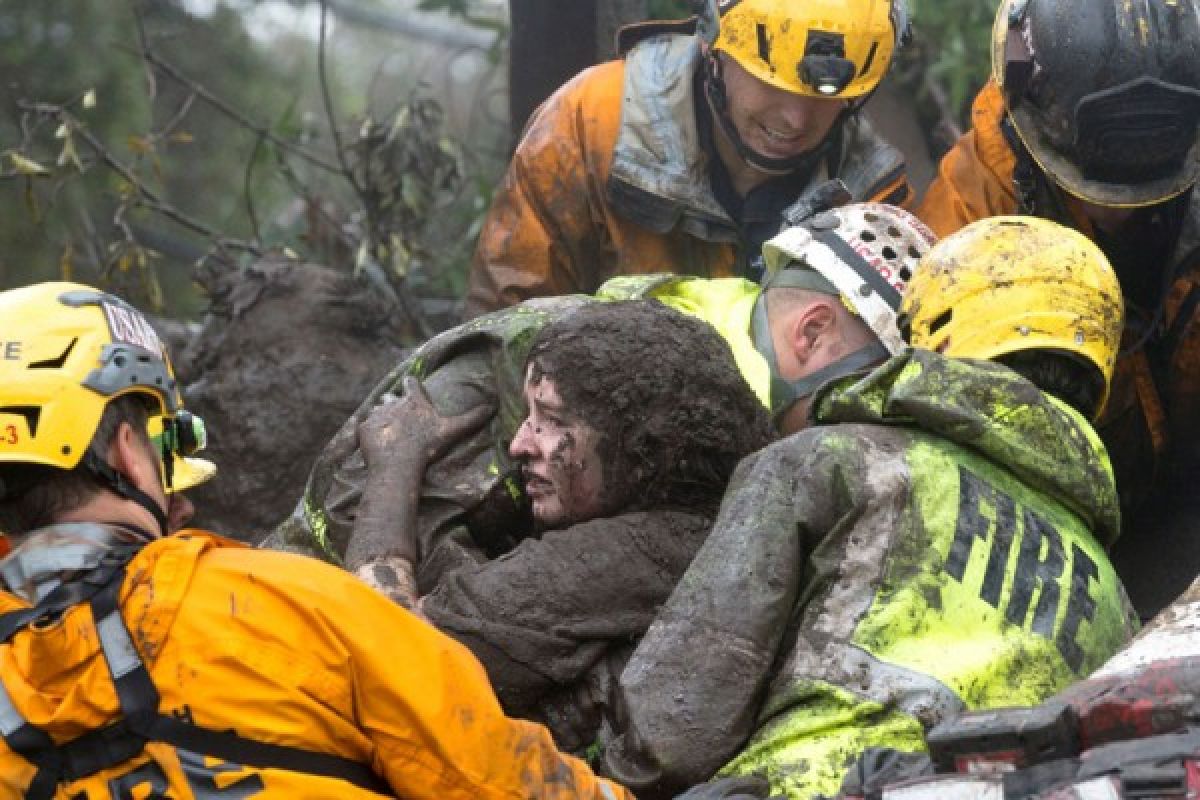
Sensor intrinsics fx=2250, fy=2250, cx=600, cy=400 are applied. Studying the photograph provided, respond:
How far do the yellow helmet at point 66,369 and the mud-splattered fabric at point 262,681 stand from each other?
0.71 feet

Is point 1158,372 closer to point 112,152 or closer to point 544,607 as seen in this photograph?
point 544,607

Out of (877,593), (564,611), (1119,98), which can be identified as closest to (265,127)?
(1119,98)

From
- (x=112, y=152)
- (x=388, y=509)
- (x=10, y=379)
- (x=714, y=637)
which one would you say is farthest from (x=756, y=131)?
(x=112, y=152)

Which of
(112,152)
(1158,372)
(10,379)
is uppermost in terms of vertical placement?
(10,379)

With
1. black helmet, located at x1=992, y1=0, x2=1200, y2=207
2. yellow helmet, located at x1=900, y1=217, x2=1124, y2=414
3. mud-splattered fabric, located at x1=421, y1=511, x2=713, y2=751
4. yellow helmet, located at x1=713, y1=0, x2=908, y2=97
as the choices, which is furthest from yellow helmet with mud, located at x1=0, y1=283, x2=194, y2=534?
yellow helmet, located at x1=713, y1=0, x2=908, y2=97

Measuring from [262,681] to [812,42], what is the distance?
3401 mm

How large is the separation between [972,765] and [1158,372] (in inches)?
112

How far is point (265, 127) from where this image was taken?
8430 mm

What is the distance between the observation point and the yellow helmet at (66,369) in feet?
10.2

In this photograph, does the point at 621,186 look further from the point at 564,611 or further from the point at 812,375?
the point at 564,611

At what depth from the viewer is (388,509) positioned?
4164 mm

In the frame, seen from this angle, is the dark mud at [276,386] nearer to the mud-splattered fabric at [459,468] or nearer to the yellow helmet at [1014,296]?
the mud-splattered fabric at [459,468]

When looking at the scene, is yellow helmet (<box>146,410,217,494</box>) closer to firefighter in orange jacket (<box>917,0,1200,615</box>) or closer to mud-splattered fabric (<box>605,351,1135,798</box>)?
mud-splattered fabric (<box>605,351,1135,798</box>)

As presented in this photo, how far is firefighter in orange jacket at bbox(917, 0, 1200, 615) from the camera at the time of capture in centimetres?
539
